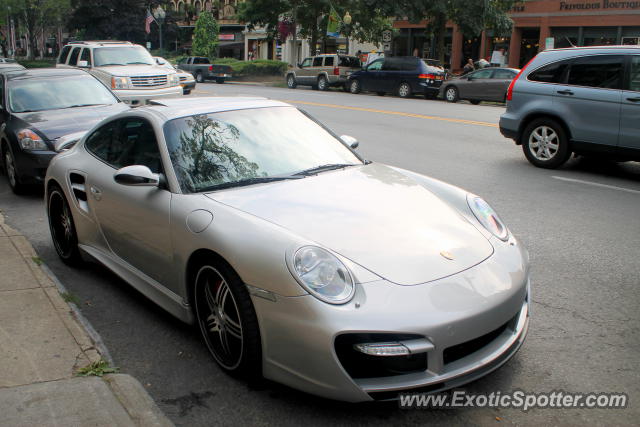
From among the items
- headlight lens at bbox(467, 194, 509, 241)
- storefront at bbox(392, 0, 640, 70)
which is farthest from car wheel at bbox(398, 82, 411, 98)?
headlight lens at bbox(467, 194, 509, 241)

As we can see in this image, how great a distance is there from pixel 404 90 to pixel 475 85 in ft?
12.5

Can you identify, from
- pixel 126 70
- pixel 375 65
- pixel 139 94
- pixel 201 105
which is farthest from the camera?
pixel 375 65

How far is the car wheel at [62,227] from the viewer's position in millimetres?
5352

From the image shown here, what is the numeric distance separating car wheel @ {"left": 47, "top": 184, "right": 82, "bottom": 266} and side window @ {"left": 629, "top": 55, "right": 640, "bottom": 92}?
293 inches

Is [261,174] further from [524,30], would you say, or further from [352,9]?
[524,30]

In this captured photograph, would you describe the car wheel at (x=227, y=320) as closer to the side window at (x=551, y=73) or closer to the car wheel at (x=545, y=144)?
the car wheel at (x=545, y=144)

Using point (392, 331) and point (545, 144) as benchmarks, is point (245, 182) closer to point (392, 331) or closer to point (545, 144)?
point (392, 331)

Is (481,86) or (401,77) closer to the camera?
(481,86)

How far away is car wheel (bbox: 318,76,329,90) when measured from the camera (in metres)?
33.2

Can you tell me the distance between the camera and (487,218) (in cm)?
406

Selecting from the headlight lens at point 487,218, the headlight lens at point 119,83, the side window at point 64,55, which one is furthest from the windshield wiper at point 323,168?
the side window at point 64,55

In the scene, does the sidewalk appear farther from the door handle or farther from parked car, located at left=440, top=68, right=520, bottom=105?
parked car, located at left=440, top=68, right=520, bottom=105

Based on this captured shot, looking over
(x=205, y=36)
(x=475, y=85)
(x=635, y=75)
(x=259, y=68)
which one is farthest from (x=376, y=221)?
(x=205, y=36)

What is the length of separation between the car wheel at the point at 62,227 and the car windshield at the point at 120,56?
13.1 metres
